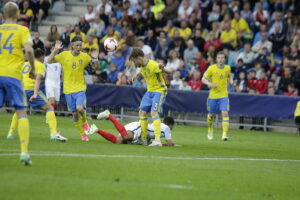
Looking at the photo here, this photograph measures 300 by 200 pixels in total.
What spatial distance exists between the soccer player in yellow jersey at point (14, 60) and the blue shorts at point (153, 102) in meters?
5.35

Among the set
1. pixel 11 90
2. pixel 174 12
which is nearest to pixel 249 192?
pixel 11 90

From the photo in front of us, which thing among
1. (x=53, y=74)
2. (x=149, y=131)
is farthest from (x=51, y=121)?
(x=53, y=74)

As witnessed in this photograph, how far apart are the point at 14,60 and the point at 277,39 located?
1905 cm

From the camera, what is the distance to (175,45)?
29562mm

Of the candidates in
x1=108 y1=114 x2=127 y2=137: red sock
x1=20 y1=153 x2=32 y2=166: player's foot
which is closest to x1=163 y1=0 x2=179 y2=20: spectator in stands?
x1=108 y1=114 x2=127 y2=137: red sock

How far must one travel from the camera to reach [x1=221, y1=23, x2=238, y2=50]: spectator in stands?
2861 cm

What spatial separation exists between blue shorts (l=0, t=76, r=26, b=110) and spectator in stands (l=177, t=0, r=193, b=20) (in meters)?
21.1

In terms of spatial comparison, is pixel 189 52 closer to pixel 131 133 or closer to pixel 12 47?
pixel 131 133

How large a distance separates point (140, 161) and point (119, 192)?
3251mm

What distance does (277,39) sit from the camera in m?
28.2

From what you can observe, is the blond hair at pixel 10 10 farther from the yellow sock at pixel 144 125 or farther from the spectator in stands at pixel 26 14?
the spectator in stands at pixel 26 14

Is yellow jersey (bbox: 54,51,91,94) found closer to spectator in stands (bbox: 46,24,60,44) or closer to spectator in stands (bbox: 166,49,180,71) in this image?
spectator in stands (bbox: 166,49,180,71)

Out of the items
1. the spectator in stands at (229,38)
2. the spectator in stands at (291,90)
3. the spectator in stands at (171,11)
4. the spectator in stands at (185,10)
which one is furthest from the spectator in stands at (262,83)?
the spectator in stands at (171,11)

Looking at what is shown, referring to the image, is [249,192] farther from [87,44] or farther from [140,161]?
[87,44]
